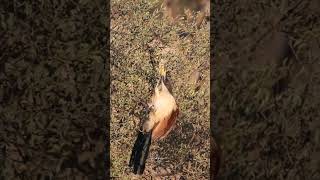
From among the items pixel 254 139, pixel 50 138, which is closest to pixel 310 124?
pixel 254 139

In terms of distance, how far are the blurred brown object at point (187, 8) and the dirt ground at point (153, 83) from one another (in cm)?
3

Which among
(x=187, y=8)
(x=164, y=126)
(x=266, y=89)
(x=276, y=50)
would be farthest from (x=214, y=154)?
(x=187, y=8)

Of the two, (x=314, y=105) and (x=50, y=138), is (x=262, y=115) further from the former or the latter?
(x=50, y=138)

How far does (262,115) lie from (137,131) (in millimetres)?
558

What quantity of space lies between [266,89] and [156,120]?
51 centimetres

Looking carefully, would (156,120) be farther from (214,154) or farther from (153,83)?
(214,154)

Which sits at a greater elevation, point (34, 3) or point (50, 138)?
point (34, 3)

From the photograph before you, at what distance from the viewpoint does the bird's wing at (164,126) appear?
240 centimetres

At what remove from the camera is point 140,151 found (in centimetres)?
240

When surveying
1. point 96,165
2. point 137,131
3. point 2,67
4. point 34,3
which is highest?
point 34,3

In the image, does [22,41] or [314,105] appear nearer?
[22,41]

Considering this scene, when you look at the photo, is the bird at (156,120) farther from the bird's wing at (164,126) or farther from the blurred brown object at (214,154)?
the blurred brown object at (214,154)

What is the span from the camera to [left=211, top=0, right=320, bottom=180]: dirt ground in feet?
7.95

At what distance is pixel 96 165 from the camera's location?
237 cm
